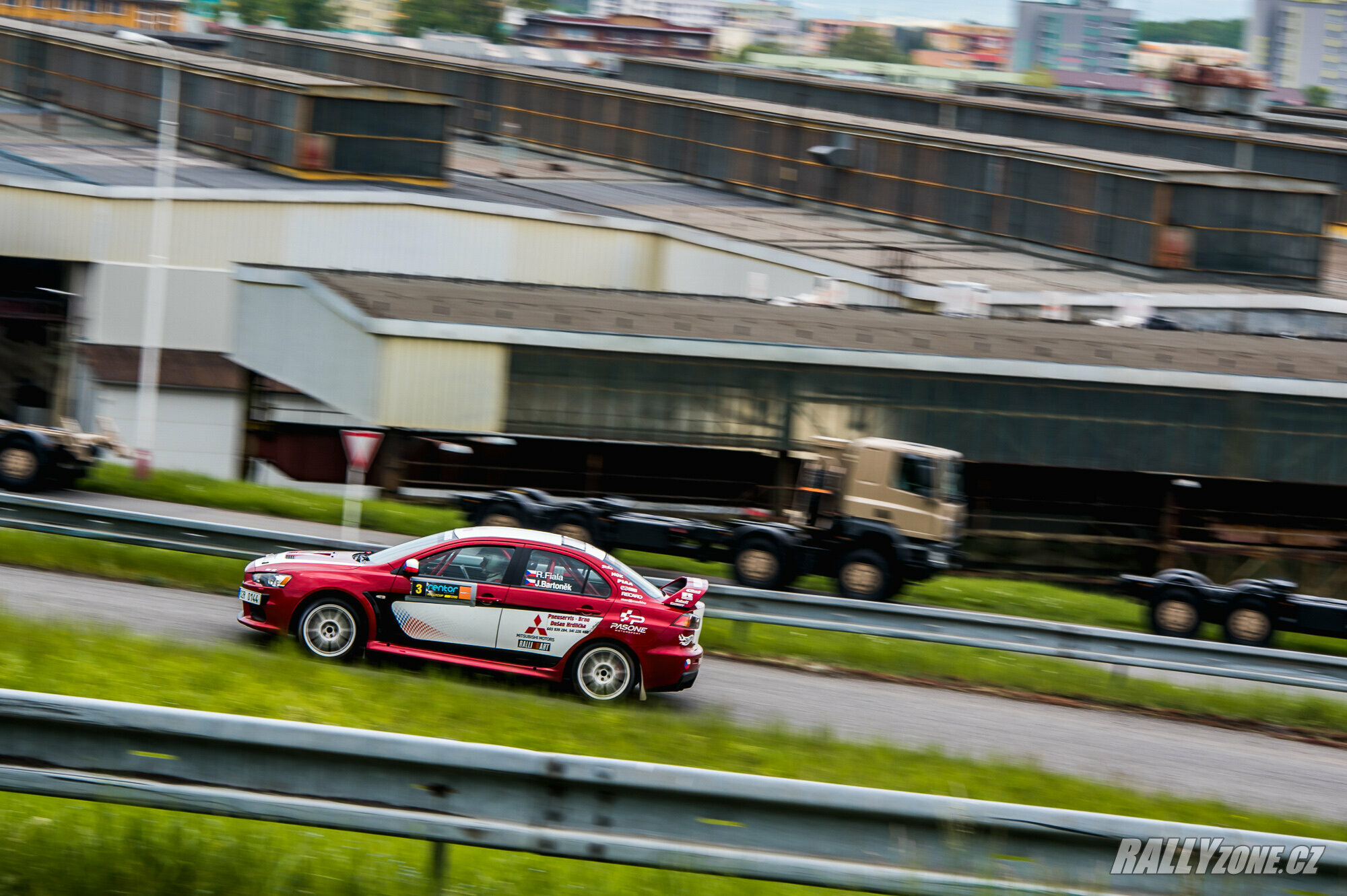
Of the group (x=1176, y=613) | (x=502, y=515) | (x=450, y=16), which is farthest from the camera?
(x=450, y=16)

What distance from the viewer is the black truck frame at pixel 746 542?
19.3 m

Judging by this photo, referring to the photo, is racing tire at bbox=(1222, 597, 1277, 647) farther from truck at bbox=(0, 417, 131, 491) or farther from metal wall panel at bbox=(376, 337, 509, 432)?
truck at bbox=(0, 417, 131, 491)

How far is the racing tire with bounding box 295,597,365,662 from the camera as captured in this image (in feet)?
38.9

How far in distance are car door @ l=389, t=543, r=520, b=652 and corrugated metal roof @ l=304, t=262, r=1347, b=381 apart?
12.2 metres

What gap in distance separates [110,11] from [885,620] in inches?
5941

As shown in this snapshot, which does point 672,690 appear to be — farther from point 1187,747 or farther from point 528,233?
point 528,233

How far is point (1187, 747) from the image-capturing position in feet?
42.9

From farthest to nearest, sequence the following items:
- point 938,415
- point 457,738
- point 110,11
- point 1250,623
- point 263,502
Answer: point 110,11, point 938,415, point 263,502, point 1250,623, point 457,738

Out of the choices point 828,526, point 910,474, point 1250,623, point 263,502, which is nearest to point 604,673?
point 828,526

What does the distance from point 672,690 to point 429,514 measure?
434 inches

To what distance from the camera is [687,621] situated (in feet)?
39.8

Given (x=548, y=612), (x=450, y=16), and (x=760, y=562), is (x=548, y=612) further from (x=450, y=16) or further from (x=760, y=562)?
(x=450, y=16)

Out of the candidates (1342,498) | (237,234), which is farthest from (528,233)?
(1342,498)

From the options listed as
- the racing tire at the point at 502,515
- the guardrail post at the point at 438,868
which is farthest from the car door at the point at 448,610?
the racing tire at the point at 502,515
